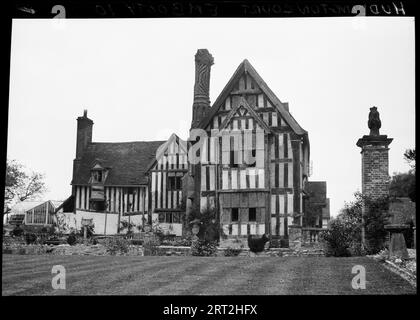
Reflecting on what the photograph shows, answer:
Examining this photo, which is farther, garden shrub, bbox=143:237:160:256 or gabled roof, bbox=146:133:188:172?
gabled roof, bbox=146:133:188:172

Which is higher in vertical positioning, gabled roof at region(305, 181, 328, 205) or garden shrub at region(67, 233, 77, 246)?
gabled roof at region(305, 181, 328, 205)

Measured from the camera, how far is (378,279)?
26.9 feet

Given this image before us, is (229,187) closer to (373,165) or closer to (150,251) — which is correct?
(150,251)

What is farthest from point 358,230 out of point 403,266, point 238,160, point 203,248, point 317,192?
point 317,192

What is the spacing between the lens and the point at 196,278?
8773mm

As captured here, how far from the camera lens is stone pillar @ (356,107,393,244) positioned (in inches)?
515

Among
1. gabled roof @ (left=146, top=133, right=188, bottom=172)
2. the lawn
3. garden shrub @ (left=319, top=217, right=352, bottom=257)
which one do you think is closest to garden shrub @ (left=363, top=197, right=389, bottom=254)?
garden shrub @ (left=319, top=217, right=352, bottom=257)

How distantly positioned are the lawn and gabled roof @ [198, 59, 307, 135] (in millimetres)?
6831

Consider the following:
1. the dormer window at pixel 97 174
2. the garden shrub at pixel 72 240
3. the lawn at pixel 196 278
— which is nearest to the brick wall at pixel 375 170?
the lawn at pixel 196 278

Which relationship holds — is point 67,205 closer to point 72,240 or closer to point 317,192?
point 72,240

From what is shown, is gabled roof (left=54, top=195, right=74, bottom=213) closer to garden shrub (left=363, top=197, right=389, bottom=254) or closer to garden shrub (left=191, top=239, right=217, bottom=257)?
garden shrub (left=191, top=239, right=217, bottom=257)

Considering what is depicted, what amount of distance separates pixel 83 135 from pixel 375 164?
10.4m
